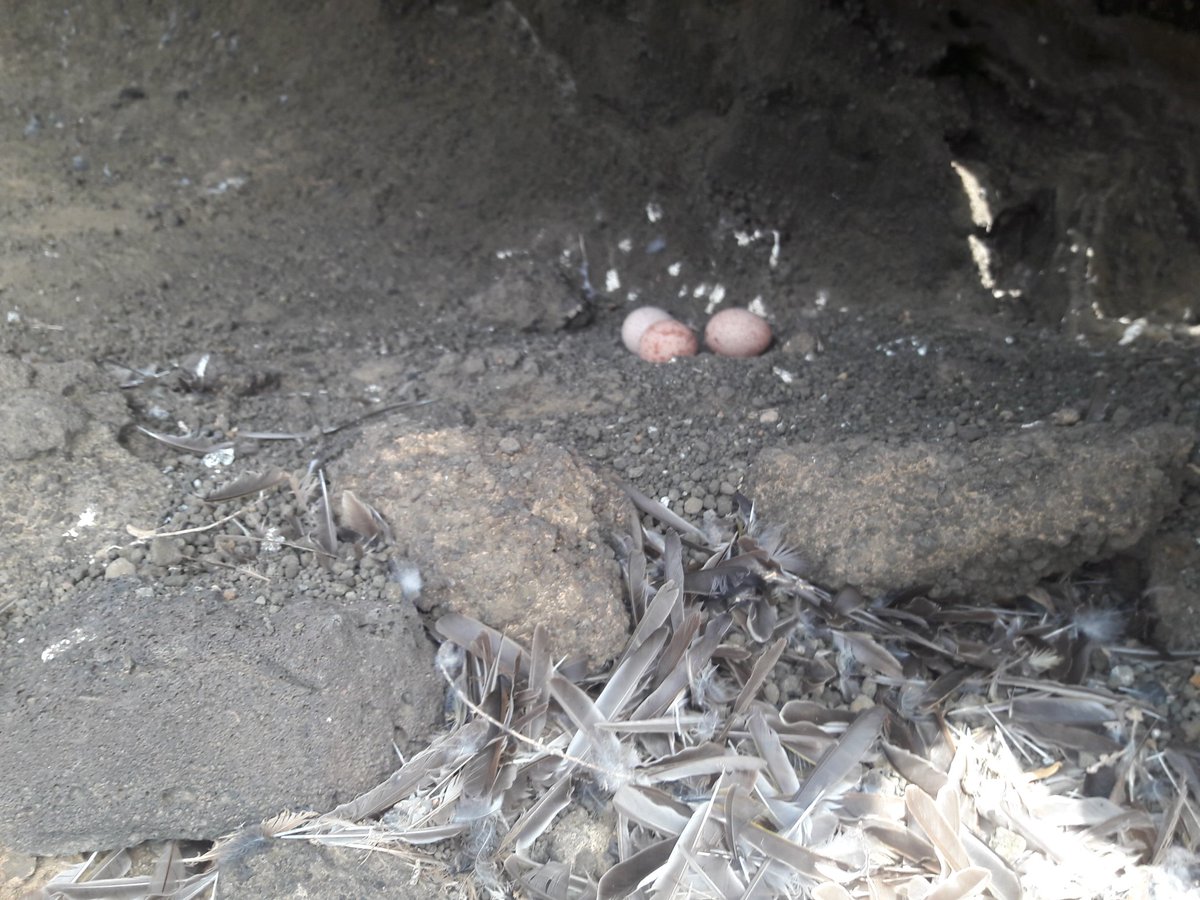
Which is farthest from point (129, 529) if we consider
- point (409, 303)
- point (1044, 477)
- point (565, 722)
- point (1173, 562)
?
point (1173, 562)

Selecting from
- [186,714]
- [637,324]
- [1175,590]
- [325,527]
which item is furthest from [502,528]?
[1175,590]

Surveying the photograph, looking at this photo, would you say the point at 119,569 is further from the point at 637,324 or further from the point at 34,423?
the point at 637,324

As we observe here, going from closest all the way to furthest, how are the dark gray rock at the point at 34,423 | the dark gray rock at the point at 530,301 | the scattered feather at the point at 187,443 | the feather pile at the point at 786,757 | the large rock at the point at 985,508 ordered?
the feather pile at the point at 786,757
the dark gray rock at the point at 34,423
the large rock at the point at 985,508
the scattered feather at the point at 187,443
the dark gray rock at the point at 530,301

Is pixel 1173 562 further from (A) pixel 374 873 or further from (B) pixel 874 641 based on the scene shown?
(A) pixel 374 873

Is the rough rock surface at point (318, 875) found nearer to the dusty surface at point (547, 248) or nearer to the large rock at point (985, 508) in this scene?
the dusty surface at point (547, 248)

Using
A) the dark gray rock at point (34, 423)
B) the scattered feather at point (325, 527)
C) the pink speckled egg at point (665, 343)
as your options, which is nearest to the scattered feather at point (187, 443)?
the dark gray rock at point (34, 423)

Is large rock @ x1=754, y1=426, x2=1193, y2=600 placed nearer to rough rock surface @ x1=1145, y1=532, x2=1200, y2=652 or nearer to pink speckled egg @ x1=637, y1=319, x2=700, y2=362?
rough rock surface @ x1=1145, y1=532, x2=1200, y2=652

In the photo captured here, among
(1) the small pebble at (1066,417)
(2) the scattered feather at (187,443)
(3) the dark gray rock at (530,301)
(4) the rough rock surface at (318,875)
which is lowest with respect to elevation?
(4) the rough rock surface at (318,875)

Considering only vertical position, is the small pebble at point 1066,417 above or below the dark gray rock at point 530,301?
above
